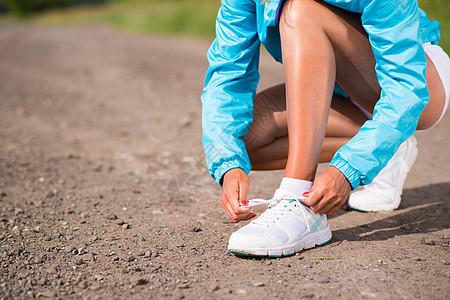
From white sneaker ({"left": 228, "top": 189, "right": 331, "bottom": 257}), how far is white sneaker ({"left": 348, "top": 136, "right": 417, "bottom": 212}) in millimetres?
547

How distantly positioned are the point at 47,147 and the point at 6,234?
61.4 inches

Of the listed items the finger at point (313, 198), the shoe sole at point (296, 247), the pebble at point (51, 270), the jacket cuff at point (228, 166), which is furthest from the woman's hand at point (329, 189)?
the pebble at point (51, 270)

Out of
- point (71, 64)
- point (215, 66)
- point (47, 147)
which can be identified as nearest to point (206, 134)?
point (215, 66)

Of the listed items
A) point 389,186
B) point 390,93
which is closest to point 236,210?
point 390,93

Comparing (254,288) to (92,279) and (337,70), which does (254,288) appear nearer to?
(92,279)

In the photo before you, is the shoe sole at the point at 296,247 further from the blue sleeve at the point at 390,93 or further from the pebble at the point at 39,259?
the pebble at the point at 39,259

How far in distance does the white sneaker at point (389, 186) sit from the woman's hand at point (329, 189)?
64 centimetres

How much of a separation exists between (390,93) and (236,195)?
0.59 metres

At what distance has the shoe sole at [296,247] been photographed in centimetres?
145

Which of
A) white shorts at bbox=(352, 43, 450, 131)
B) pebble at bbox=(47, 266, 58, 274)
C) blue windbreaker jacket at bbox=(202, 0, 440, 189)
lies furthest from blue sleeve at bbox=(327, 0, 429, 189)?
pebble at bbox=(47, 266, 58, 274)

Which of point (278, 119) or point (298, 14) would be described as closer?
point (298, 14)

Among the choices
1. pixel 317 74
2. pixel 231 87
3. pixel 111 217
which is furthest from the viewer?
pixel 111 217

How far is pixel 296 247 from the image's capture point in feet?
4.92

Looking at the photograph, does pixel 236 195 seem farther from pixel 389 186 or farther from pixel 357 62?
pixel 389 186
